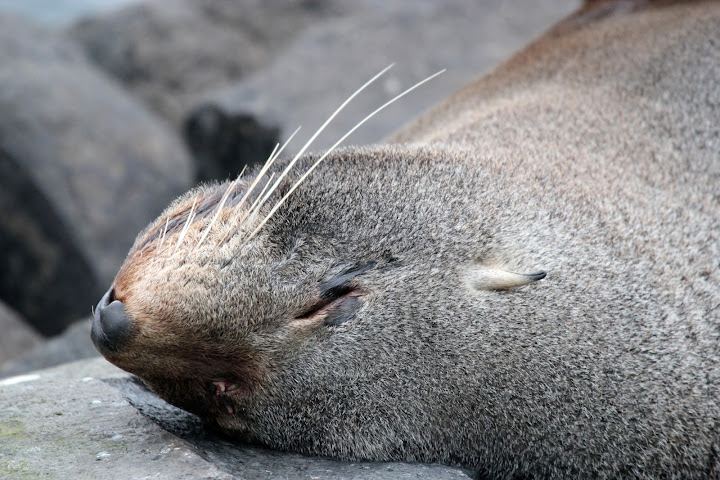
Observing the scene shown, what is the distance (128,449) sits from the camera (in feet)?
8.90

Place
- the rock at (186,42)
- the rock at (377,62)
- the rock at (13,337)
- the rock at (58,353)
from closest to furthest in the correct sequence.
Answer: the rock at (58,353) → the rock at (13,337) → the rock at (377,62) → the rock at (186,42)

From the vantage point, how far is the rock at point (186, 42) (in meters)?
10.4

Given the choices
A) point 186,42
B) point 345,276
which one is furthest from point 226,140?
point 345,276

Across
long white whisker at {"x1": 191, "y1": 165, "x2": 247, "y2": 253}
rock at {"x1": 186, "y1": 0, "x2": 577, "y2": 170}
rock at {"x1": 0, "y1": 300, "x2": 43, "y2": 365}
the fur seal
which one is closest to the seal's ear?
the fur seal

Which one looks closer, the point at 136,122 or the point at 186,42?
the point at 136,122

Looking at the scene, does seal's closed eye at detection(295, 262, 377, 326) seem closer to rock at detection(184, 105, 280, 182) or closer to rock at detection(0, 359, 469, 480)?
rock at detection(0, 359, 469, 480)

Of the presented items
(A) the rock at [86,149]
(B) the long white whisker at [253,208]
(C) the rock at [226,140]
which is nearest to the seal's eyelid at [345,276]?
(B) the long white whisker at [253,208]

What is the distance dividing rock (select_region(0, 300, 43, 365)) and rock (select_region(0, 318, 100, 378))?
1.43m

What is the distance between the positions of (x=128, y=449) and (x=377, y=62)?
526 centimetres

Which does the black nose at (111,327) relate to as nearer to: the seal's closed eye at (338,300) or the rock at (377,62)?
the seal's closed eye at (338,300)

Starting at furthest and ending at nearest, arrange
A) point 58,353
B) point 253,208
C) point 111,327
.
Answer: point 58,353, point 253,208, point 111,327

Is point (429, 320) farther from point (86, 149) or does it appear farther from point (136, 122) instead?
point (136, 122)

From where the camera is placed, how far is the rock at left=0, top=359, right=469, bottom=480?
2586mm

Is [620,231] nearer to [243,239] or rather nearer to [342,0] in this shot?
[243,239]
